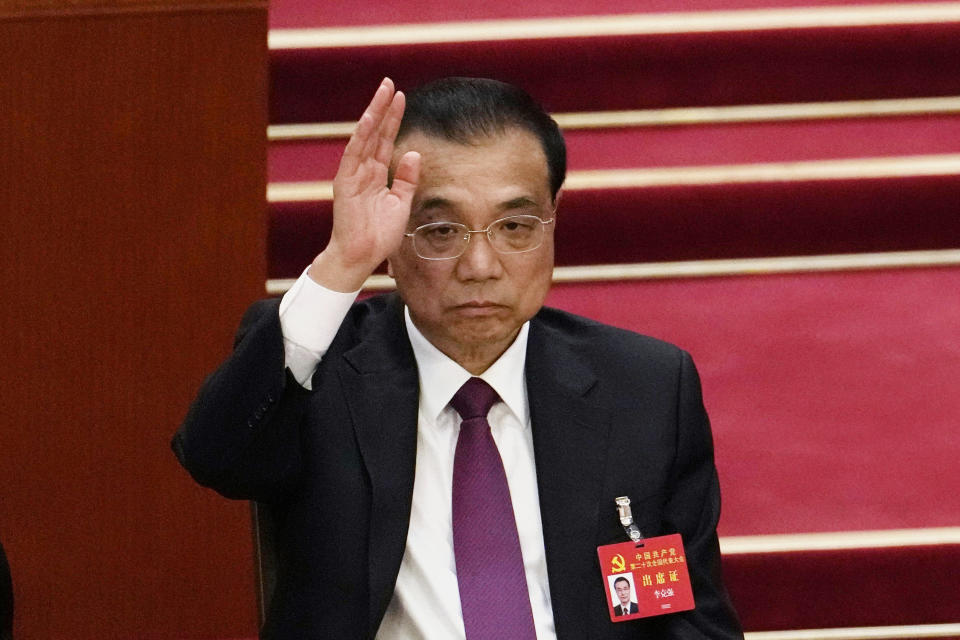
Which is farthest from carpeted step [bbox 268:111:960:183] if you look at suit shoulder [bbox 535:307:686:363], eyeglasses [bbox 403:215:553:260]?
eyeglasses [bbox 403:215:553:260]

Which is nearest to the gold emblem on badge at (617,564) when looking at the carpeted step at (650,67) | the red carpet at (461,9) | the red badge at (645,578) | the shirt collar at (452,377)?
the red badge at (645,578)

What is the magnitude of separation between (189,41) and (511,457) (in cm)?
73

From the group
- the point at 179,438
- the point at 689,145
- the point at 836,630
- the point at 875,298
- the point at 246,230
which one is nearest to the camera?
the point at 179,438

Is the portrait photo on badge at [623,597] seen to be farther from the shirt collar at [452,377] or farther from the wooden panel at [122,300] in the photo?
the wooden panel at [122,300]

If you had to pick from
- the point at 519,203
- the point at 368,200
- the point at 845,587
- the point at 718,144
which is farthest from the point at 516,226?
the point at 718,144

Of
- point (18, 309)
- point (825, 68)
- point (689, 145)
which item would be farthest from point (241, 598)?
point (825, 68)

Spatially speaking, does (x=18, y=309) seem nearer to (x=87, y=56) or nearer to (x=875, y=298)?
(x=87, y=56)

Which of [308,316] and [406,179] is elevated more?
[406,179]

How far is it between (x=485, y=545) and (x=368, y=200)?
0.33 meters

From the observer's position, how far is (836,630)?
1.56 meters

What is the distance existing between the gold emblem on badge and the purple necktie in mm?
82

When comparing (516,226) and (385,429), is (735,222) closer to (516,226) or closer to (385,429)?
(516,226)

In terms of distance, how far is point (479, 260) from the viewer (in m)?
1.21

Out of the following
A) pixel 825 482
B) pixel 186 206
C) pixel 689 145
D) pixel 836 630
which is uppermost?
pixel 689 145
